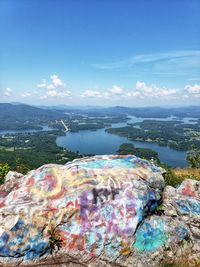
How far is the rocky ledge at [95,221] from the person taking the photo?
12867mm

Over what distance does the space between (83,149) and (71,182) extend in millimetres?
161374

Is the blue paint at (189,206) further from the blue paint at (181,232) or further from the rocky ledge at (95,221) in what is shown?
the blue paint at (181,232)

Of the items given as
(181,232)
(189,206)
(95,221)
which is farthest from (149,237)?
(189,206)

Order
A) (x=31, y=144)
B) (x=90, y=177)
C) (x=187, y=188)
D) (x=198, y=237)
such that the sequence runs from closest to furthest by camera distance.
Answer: (x=198, y=237) < (x=90, y=177) < (x=187, y=188) < (x=31, y=144)

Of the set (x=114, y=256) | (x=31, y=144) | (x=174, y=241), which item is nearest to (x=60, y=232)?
(x=114, y=256)

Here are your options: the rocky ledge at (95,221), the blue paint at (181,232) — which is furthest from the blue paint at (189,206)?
the blue paint at (181,232)

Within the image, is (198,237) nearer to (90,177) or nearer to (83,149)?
(90,177)

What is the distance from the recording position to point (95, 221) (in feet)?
45.1

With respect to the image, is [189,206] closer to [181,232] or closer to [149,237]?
[181,232]

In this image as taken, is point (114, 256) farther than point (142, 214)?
No

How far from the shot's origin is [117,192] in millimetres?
15031

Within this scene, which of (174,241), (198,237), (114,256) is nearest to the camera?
(114,256)

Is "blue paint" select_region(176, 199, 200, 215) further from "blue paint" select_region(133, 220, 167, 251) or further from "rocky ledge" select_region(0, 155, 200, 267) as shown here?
"blue paint" select_region(133, 220, 167, 251)


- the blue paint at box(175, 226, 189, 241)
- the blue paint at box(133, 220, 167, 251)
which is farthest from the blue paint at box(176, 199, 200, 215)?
the blue paint at box(133, 220, 167, 251)
